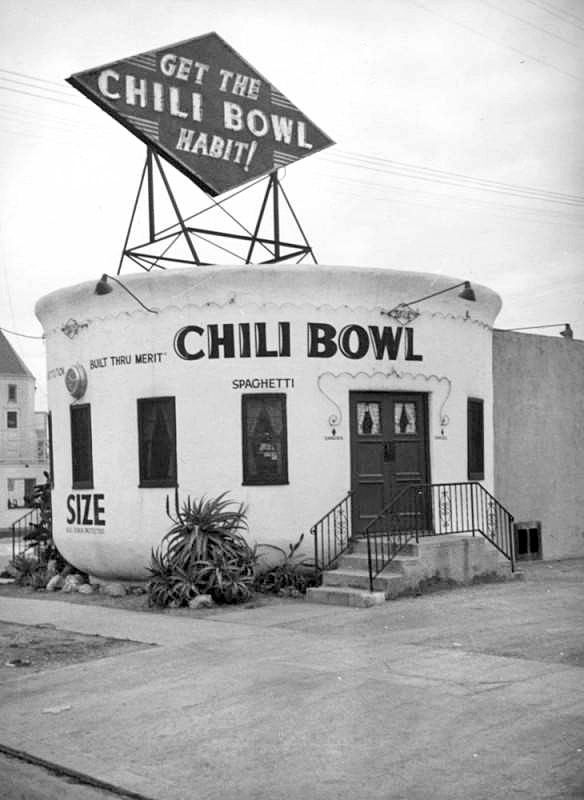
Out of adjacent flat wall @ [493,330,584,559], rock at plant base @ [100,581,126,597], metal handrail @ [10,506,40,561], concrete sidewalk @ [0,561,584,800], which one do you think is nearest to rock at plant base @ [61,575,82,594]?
rock at plant base @ [100,581,126,597]

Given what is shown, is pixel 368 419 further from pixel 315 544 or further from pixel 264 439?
pixel 315 544

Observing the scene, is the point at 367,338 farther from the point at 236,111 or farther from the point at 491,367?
the point at 236,111

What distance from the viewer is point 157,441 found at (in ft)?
49.3

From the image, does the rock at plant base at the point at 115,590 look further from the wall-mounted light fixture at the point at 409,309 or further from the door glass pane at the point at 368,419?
the wall-mounted light fixture at the point at 409,309

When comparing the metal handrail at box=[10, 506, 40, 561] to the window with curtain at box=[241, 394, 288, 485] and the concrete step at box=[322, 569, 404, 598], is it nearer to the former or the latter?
the window with curtain at box=[241, 394, 288, 485]

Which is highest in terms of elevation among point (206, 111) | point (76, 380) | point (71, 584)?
point (206, 111)

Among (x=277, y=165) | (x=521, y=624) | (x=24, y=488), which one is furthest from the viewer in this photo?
(x=24, y=488)

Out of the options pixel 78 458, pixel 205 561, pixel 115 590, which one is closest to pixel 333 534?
pixel 205 561

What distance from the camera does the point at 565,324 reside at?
22266mm

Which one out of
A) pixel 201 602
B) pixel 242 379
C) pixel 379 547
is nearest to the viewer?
pixel 201 602

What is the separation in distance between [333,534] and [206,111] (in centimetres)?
735

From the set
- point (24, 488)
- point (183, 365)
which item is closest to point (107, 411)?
point (183, 365)

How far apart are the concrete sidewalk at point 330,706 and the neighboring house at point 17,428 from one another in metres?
51.5

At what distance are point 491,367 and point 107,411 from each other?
6447 mm
